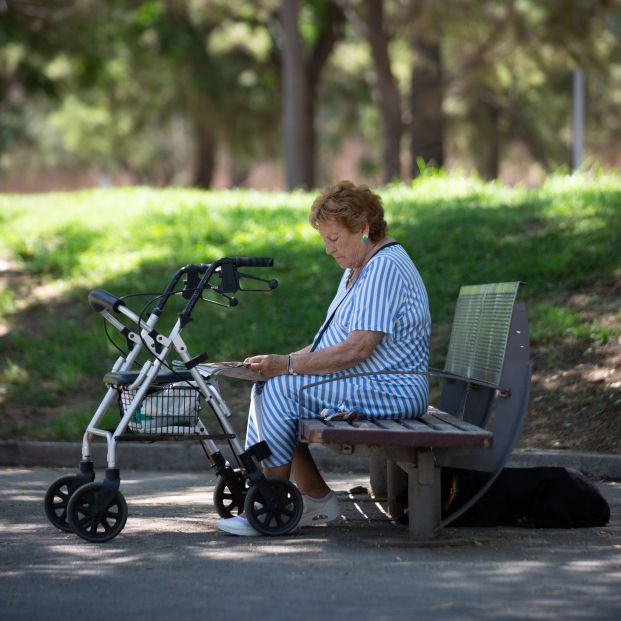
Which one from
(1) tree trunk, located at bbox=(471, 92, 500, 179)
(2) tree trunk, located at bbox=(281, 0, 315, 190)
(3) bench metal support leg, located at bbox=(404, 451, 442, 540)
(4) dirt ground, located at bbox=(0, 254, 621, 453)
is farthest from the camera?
(1) tree trunk, located at bbox=(471, 92, 500, 179)

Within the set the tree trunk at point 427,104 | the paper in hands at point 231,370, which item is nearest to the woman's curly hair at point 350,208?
the paper in hands at point 231,370

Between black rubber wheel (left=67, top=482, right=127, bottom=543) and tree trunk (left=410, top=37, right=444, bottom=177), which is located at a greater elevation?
tree trunk (left=410, top=37, right=444, bottom=177)

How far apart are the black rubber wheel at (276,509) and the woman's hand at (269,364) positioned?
514 millimetres

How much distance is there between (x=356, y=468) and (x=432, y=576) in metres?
3.71

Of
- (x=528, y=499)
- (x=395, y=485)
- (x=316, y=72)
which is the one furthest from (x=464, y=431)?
(x=316, y=72)

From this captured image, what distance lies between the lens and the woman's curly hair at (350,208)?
6.06 meters

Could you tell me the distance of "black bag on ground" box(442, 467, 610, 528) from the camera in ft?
19.9

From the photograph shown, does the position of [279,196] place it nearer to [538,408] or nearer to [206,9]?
[206,9]

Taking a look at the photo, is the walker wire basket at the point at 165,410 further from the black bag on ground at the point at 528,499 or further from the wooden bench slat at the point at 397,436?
the black bag on ground at the point at 528,499

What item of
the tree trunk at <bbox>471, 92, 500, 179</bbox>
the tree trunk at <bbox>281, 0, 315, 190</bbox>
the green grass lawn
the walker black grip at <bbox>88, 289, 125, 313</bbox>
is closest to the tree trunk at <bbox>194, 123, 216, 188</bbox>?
the tree trunk at <bbox>471, 92, 500, 179</bbox>

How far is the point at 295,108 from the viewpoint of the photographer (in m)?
22.4

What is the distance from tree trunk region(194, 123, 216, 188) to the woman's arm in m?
26.4

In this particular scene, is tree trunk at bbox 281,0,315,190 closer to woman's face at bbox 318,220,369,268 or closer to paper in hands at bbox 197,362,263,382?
woman's face at bbox 318,220,369,268

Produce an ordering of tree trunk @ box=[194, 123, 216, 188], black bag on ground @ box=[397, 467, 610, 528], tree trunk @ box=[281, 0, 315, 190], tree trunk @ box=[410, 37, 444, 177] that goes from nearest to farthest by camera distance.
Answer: black bag on ground @ box=[397, 467, 610, 528] → tree trunk @ box=[281, 0, 315, 190] → tree trunk @ box=[410, 37, 444, 177] → tree trunk @ box=[194, 123, 216, 188]
